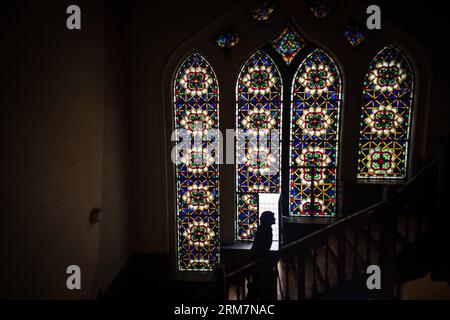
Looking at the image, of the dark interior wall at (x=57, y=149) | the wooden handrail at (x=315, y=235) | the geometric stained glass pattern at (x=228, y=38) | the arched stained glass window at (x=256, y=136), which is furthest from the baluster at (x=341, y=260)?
the geometric stained glass pattern at (x=228, y=38)

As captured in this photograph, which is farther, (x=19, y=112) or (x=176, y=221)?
(x=176, y=221)

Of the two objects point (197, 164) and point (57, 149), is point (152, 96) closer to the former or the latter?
point (197, 164)

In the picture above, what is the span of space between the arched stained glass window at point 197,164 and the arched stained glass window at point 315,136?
139 centimetres

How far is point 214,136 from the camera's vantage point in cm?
579

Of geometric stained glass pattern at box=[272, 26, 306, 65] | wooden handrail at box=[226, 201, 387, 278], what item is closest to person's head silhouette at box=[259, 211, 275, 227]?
wooden handrail at box=[226, 201, 387, 278]

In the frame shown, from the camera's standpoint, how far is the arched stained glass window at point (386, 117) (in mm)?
5430

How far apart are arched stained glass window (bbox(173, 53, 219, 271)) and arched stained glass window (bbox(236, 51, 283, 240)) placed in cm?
43

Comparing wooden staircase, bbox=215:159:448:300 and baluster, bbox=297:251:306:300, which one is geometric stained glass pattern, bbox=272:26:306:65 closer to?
wooden staircase, bbox=215:159:448:300

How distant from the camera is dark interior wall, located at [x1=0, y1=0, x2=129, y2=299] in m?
2.97

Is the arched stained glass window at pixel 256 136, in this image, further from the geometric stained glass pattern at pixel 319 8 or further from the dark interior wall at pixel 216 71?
the geometric stained glass pattern at pixel 319 8

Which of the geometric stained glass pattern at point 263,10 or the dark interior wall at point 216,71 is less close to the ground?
the geometric stained glass pattern at point 263,10

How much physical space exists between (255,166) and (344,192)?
5.07ft
